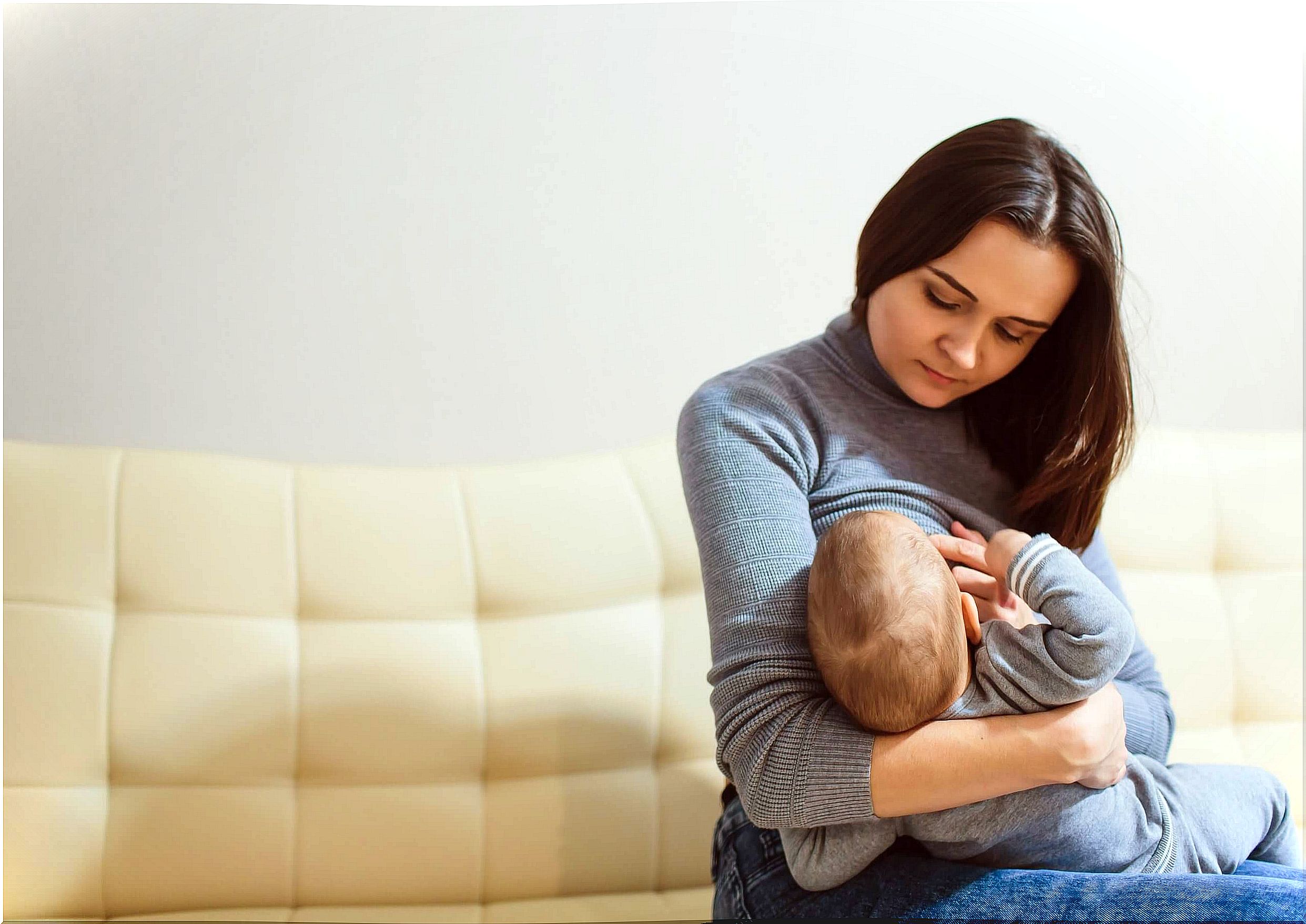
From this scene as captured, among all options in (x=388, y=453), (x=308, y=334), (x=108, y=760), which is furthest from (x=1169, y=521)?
(x=108, y=760)

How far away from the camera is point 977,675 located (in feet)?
3.50

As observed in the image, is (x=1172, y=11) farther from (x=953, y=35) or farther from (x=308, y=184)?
(x=308, y=184)

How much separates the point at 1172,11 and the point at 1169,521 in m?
0.80

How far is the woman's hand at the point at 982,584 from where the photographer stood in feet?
3.75

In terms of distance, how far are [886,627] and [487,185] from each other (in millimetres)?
852

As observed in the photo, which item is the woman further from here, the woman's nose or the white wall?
the white wall

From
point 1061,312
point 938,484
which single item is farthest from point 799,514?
point 1061,312

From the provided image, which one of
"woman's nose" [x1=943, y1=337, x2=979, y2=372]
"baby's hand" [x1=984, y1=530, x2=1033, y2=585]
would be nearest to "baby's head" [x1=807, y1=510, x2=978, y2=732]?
"baby's hand" [x1=984, y1=530, x2=1033, y2=585]

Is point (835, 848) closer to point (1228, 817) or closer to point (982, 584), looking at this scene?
point (982, 584)

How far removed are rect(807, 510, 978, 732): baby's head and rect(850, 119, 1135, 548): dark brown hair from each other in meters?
0.33

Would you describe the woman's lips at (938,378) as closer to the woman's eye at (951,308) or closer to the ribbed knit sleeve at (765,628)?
the woman's eye at (951,308)

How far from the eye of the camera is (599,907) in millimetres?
1543

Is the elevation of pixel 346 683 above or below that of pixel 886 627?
below

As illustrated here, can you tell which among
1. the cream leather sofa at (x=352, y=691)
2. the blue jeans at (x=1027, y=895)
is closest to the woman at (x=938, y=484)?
the blue jeans at (x=1027, y=895)
